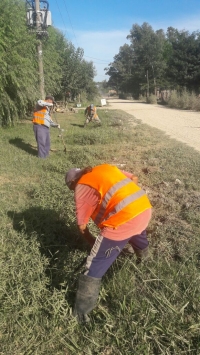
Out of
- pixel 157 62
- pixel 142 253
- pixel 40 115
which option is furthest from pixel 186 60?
pixel 142 253

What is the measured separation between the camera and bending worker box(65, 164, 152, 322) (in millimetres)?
2398

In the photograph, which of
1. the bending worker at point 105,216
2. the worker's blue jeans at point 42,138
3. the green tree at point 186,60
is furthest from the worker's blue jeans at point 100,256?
the green tree at point 186,60

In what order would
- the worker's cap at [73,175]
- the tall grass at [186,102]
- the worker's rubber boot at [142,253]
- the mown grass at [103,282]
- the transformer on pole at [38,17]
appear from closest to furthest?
the mown grass at [103,282]
the worker's cap at [73,175]
the worker's rubber boot at [142,253]
the transformer on pole at [38,17]
the tall grass at [186,102]

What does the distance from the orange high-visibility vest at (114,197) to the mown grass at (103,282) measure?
1.61ft

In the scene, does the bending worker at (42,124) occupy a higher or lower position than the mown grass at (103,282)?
higher

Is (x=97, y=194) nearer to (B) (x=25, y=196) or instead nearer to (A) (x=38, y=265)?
(A) (x=38, y=265)

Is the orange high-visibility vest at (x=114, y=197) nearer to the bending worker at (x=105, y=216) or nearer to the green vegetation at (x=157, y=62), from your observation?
the bending worker at (x=105, y=216)

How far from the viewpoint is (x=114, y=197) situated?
2430 millimetres

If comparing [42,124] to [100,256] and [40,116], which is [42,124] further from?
[100,256]

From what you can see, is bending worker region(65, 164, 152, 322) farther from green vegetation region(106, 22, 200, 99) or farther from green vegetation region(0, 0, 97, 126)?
green vegetation region(106, 22, 200, 99)

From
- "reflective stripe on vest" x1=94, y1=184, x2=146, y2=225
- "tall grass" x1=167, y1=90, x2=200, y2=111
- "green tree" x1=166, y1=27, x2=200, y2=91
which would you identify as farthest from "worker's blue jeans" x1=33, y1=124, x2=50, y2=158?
"green tree" x1=166, y1=27, x2=200, y2=91

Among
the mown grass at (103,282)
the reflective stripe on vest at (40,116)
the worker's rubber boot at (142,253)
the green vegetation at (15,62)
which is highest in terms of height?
the green vegetation at (15,62)

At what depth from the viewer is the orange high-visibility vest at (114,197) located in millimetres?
2393

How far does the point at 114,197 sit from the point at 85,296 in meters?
0.83
